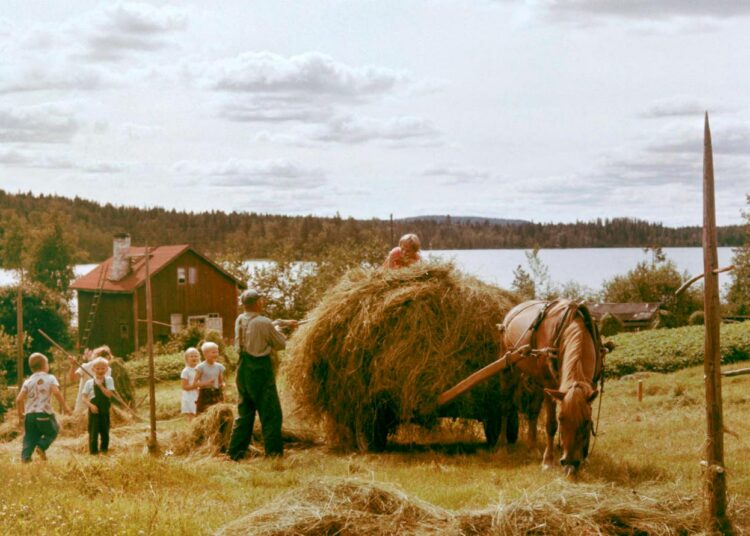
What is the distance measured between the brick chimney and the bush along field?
1516 inches

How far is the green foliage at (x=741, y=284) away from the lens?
6000cm

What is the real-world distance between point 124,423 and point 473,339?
7.83 meters

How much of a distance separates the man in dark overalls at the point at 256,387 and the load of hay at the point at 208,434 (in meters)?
0.49

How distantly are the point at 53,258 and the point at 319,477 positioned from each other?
82.4 meters

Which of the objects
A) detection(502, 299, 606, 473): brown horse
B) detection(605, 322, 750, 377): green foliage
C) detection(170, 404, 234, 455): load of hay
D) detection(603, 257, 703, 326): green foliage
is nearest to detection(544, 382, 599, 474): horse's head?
detection(502, 299, 606, 473): brown horse

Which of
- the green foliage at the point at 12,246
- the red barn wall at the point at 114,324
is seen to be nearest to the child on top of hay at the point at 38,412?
the red barn wall at the point at 114,324

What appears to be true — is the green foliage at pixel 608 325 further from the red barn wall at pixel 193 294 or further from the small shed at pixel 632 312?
the red barn wall at pixel 193 294

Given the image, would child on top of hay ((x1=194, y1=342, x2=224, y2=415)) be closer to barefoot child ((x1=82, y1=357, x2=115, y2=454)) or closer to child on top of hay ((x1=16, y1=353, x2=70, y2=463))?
barefoot child ((x1=82, y1=357, x2=115, y2=454))

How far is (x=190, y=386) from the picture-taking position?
14.1 metres

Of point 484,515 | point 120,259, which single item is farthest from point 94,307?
point 484,515

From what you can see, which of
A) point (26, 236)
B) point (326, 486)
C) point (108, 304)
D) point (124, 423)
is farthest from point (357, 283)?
point (26, 236)

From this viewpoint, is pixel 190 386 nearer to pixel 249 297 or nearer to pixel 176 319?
pixel 249 297

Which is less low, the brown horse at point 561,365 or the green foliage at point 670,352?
the brown horse at point 561,365

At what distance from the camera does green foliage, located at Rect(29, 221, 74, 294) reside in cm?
8388
